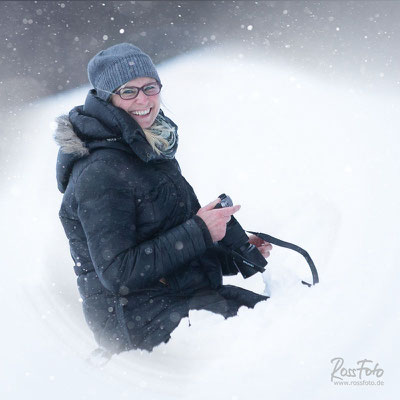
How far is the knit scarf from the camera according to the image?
4.08 feet

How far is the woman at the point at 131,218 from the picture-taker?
103 cm

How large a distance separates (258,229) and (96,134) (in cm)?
151

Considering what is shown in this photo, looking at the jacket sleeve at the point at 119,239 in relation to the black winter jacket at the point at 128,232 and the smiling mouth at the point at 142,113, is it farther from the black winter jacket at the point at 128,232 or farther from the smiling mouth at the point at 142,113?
the smiling mouth at the point at 142,113

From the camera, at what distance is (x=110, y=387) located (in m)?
1.17

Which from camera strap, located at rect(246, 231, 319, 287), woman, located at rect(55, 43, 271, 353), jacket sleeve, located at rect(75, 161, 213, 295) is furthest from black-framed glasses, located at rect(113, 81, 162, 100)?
camera strap, located at rect(246, 231, 319, 287)

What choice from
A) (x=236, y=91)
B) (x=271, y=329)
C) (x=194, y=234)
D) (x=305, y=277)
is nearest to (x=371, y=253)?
(x=305, y=277)

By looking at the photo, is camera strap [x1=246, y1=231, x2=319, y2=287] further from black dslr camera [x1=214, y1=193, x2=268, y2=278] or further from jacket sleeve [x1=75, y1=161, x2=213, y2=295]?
jacket sleeve [x1=75, y1=161, x2=213, y2=295]

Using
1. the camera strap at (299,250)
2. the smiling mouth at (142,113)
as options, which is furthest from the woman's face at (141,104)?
the camera strap at (299,250)

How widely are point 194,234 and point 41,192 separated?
2025 millimetres

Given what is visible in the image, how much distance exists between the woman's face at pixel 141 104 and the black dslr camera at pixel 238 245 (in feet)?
1.07

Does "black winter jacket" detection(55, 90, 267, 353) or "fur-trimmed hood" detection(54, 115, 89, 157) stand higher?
"fur-trimmed hood" detection(54, 115, 89, 157)

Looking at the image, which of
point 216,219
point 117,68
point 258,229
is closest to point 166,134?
point 117,68

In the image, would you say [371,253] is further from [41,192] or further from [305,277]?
[41,192]

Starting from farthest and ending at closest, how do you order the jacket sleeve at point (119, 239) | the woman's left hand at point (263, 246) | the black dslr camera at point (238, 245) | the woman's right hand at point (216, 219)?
the woman's left hand at point (263, 246) → the black dslr camera at point (238, 245) → the woman's right hand at point (216, 219) → the jacket sleeve at point (119, 239)
